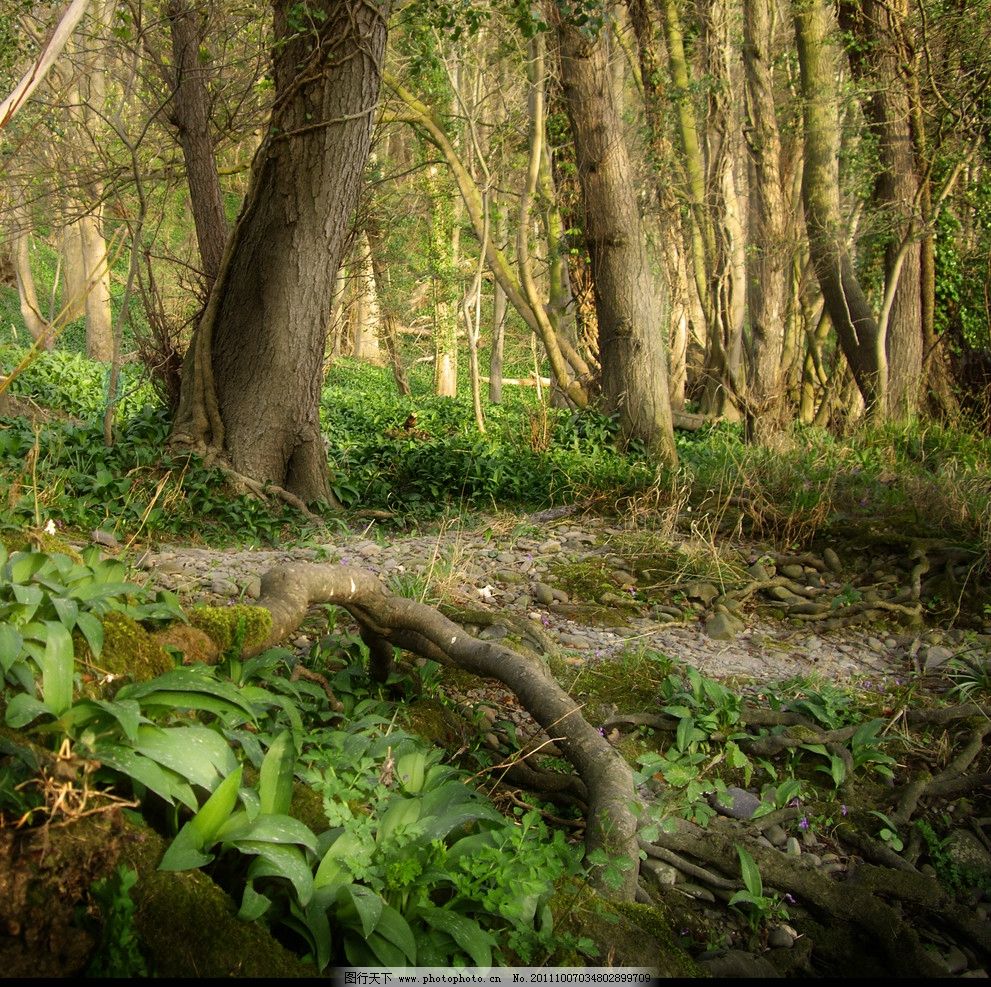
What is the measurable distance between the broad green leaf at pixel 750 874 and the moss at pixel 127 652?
1862mm

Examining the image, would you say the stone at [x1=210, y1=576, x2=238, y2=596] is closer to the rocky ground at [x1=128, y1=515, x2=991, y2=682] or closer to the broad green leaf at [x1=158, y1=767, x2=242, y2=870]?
the rocky ground at [x1=128, y1=515, x2=991, y2=682]

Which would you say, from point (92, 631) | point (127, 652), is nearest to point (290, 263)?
point (127, 652)

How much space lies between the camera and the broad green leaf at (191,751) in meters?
2.05

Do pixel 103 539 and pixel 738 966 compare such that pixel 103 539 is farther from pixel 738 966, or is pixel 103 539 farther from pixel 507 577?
pixel 738 966

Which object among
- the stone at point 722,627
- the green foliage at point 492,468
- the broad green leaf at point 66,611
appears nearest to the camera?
the broad green leaf at point 66,611

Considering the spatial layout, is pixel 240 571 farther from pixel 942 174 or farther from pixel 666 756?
pixel 942 174

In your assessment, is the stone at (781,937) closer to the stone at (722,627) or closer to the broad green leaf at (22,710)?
the stone at (722,627)

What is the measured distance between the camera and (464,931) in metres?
2.09

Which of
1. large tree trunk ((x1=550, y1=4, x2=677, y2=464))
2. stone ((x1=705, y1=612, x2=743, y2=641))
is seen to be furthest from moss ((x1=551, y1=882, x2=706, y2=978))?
large tree trunk ((x1=550, y1=4, x2=677, y2=464))

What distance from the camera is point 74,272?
15125mm

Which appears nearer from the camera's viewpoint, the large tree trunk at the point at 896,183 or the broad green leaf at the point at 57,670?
the broad green leaf at the point at 57,670

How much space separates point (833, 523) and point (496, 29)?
738 cm

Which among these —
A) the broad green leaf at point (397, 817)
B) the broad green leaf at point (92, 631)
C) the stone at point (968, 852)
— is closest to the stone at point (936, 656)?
the stone at point (968, 852)

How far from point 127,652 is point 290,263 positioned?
14.1ft
